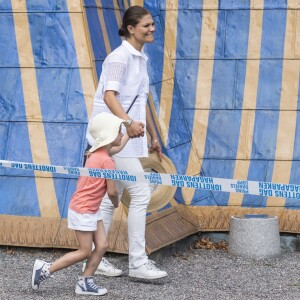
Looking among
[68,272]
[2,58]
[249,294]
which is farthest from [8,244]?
[249,294]

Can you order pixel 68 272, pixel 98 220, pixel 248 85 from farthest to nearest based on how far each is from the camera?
pixel 248 85 < pixel 68 272 < pixel 98 220

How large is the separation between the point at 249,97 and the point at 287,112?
29 cm

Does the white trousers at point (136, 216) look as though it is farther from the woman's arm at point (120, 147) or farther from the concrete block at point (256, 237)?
the concrete block at point (256, 237)

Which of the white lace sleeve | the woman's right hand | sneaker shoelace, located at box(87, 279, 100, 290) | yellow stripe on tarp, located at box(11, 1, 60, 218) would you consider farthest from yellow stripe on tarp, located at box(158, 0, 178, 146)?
sneaker shoelace, located at box(87, 279, 100, 290)

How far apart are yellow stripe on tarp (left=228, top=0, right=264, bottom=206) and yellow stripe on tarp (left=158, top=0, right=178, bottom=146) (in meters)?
0.55

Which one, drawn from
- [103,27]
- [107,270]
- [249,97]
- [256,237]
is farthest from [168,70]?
[107,270]

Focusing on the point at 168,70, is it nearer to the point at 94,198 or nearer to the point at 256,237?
the point at 256,237

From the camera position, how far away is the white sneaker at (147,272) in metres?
5.93

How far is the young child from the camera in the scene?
549cm

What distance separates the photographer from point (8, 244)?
22.0 feet

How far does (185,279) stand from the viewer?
20.3 feet

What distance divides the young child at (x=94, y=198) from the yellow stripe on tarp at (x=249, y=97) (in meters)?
2.06

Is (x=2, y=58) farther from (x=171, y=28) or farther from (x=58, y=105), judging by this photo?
(x=171, y=28)

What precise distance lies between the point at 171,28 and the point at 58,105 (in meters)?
1.30
